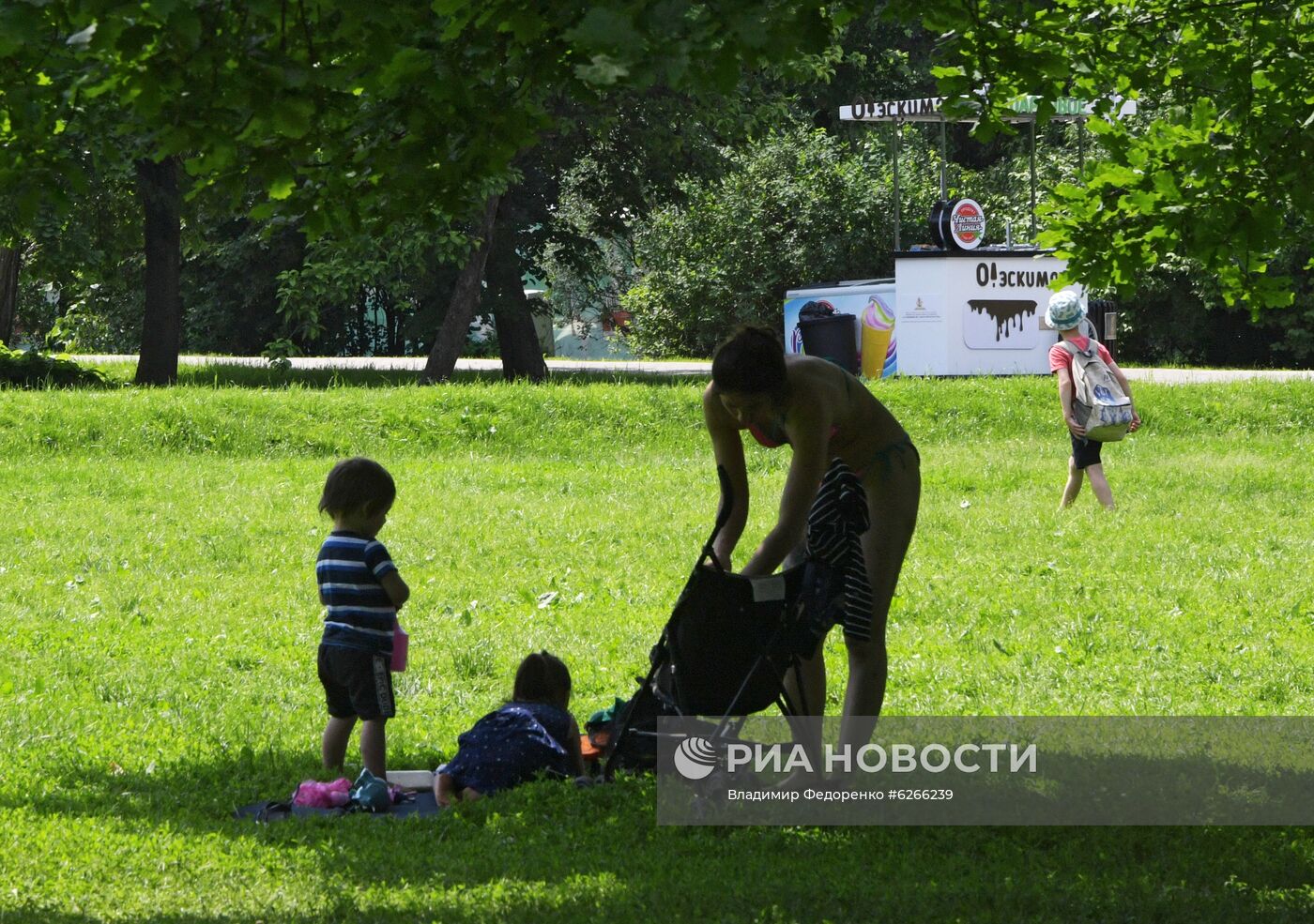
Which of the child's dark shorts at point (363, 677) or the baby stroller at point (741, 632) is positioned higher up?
the baby stroller at point (741, 632)

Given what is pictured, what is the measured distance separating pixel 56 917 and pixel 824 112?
41.6 metres

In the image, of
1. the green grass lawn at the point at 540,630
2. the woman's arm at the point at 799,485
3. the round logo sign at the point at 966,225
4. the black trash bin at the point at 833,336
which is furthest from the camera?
the black trash bin at the point at 833,336

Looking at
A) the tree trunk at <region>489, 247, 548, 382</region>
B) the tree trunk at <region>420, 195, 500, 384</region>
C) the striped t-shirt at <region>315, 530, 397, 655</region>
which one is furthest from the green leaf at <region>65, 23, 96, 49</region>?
the tree trunk at <region>489, 247, 548, 382</region>

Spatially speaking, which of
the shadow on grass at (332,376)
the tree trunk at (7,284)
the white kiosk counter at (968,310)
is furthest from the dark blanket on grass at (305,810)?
the tree trunk at (7,284)

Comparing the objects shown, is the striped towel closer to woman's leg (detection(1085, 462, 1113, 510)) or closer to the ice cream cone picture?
woman's leg (detection(1085, 462, 1113, 510))

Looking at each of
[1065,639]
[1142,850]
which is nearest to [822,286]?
[1065,639]

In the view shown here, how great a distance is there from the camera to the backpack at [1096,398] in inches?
483

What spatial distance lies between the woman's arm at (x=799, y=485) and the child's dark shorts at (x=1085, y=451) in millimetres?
7916

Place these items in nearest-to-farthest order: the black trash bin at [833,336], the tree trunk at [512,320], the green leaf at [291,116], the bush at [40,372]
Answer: the green leaf at [291,116] → the bush at [40,372] → the black trash bin at [833,336] → the tree trunk at [512,320]

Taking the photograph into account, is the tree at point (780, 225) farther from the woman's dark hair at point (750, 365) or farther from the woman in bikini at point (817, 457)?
the woman's dark hair at point (750, 365)

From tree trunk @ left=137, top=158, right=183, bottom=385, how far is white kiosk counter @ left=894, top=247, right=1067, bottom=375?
1111 centimetres

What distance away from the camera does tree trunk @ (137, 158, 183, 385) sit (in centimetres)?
2445

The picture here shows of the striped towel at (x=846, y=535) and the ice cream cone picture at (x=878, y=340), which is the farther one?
the ice cream cone picture at (x=878, y=340)

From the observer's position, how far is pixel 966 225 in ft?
80.5
